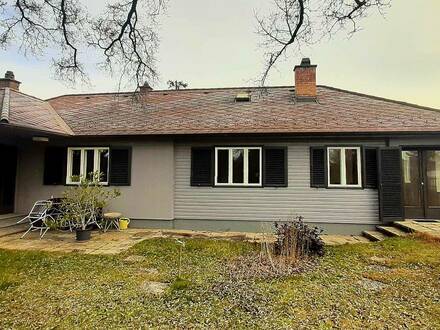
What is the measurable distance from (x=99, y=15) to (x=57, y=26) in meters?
1.19

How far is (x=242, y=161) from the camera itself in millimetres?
8938

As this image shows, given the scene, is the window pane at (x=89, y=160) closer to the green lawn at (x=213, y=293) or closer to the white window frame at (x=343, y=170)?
Answer: the green lawn at (x=213, y=293)

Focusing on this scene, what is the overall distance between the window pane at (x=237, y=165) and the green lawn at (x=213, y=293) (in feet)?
10.4

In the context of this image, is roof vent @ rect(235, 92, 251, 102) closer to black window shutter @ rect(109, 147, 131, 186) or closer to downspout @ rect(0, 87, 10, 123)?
black window shutter @ rect(109, 147, 131, 186)

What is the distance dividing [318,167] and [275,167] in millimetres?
1248

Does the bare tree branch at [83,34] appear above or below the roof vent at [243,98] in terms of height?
above

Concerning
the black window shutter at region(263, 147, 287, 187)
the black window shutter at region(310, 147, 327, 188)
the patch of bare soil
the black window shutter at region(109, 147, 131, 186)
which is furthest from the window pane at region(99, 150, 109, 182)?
the patch of bare soil

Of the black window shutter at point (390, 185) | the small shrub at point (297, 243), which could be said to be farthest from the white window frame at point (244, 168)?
the black window shutter at point (390, 185)

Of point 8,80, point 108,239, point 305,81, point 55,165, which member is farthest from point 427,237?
point 8,80

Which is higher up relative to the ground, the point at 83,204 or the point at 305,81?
the point at 305,81

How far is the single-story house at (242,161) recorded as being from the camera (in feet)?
27.3

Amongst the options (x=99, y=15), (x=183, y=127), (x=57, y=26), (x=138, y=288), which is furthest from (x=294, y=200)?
(x=57, y=26)

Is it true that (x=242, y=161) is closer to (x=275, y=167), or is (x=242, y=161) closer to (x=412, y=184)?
(x=275, y=167)

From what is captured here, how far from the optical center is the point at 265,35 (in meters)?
7.50
